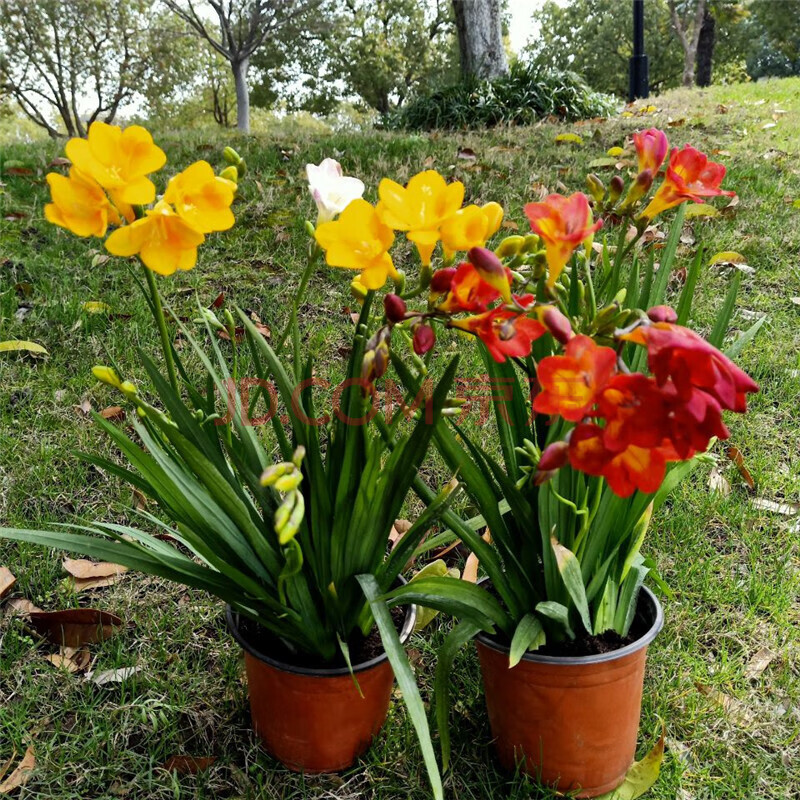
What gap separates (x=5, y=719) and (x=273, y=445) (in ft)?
3.22

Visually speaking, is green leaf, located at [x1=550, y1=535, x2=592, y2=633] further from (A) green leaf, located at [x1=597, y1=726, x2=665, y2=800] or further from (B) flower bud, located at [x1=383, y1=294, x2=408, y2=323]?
(B) flower bud, located at [x1=383, y1=294, x2=408, y2=323]

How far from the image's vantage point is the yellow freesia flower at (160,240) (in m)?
0.92

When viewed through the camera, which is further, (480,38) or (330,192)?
(480,38)

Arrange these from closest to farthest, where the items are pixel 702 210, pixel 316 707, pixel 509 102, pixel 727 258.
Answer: pixel 316 707 → pixel 727 258 → pixel 702 210 → pixel 509 102

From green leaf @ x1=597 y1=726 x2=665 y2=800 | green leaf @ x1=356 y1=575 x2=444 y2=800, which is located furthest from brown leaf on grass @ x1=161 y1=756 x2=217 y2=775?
green leaf @ x1=597 y1=726 x2=665 y2=800

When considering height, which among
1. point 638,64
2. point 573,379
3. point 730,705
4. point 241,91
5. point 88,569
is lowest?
point 730,705

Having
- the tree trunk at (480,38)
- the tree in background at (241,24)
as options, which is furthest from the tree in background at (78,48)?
the tree trunk at (480,38)

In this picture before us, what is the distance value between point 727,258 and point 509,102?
4655 mm

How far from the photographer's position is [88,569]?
1.82 meters

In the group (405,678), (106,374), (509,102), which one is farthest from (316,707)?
(509,102)

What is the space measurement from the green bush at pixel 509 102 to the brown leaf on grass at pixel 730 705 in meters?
6.06

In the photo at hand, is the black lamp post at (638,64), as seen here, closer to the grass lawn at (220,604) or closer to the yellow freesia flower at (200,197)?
the grass lawn at (220,604)

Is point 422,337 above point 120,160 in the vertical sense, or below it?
below

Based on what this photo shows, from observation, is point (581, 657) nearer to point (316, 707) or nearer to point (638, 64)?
point (316, 707)
